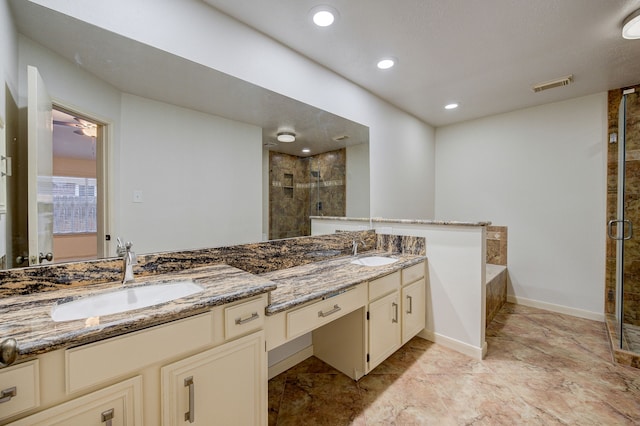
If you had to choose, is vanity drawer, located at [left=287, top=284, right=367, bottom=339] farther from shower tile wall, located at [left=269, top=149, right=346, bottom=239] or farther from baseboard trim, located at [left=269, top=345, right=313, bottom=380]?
baseboard trim, located at [left=269, top=345, right=313, bottom=380]

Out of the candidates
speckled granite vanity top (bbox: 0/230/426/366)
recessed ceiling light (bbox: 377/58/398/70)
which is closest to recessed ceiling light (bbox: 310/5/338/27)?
recessed ceiling light (bbox: 377/58/398/70)

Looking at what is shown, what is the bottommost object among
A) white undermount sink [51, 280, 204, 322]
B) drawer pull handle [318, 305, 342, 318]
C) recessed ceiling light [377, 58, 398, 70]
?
drawer pull handle [318, 305, 342, 318]

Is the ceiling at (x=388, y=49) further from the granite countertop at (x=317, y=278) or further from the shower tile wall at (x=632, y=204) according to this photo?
the granite countertop at (x=317, y=278)

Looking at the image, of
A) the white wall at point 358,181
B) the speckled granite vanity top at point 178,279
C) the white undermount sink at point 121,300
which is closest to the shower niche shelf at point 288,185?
the speckled granite vanity top at point 178,279

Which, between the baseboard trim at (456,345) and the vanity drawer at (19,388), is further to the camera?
the baseboard trim at (456,345)

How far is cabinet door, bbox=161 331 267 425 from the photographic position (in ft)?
3.14

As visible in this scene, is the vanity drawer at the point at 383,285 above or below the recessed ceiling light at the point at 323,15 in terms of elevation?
below

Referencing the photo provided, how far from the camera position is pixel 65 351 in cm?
76

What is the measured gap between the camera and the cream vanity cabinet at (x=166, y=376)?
0.76 m

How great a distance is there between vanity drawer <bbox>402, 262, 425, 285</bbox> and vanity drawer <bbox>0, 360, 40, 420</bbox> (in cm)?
205

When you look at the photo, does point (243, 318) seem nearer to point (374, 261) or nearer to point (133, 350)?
point (133, 350)

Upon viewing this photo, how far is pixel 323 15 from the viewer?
1664 millimetres

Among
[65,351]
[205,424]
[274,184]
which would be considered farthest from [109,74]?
[205,424]

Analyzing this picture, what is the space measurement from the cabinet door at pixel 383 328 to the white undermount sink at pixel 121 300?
121 centimetres
